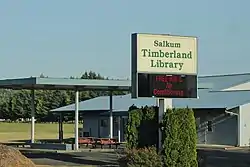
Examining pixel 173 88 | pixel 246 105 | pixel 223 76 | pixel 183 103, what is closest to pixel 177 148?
pixel 173 88

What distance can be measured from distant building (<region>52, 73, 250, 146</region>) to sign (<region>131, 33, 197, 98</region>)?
2352cm

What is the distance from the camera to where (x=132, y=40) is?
948 inches

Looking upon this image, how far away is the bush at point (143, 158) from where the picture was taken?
880 inches

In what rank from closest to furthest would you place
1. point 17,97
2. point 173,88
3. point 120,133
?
point 173,88
point 120,133
point 17,97

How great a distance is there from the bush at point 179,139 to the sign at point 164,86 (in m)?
0.92

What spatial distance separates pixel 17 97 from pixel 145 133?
3506 inches

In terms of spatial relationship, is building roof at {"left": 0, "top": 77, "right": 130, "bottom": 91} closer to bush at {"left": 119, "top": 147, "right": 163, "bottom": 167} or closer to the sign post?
the sign post

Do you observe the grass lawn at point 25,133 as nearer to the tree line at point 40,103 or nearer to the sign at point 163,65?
the tree line at point 40,103

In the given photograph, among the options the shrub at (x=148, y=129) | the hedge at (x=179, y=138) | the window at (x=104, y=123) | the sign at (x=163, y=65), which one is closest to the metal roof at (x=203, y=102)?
the window at (x=104, y=123)

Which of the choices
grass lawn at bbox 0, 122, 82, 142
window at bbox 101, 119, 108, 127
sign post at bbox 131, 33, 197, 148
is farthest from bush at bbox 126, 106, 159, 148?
grass lawn at bbox 0, 122, 82, 142

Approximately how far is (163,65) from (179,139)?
286cm

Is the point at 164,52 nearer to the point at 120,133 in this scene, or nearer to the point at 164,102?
the point at 164,102

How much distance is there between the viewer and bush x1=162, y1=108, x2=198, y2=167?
2278cm

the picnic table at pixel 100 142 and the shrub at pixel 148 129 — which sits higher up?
the shrub at pixel 148 129
